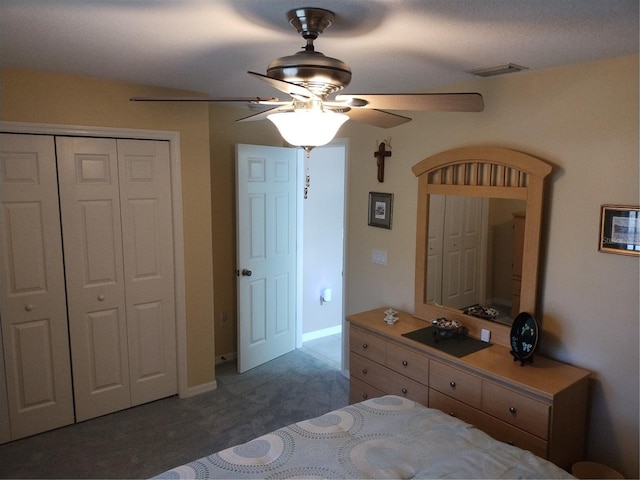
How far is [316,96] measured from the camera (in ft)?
5.51

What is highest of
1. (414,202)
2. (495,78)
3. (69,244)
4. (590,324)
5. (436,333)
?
(495,78)

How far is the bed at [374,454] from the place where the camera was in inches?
65.1

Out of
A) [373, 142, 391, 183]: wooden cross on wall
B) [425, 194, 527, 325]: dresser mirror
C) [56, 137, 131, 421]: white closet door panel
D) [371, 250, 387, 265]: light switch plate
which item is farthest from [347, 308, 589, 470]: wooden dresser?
[56, 137, 131, 421]: white closet door panel

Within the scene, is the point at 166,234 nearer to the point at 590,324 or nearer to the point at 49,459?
the point at 49,459

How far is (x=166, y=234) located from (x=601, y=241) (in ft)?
9.08

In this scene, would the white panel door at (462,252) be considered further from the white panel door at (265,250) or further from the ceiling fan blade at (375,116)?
the white panel door at (265,250)

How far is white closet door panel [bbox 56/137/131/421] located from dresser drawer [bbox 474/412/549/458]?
2446 mm

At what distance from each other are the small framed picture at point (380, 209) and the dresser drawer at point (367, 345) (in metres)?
0.84

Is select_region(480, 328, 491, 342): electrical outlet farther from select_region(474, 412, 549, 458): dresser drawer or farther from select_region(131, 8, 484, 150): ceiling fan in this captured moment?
select_region(131, 8, 484, 150): ceiling fan

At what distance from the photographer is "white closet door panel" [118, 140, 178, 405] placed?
3207mm

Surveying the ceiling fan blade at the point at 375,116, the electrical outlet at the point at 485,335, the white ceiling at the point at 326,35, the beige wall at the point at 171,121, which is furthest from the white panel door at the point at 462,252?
the beige wall at the point at 171,121

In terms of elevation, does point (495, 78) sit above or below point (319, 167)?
above

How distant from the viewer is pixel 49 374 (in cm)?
303

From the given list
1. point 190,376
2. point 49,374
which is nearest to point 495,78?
point 190,376
